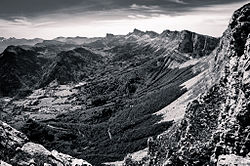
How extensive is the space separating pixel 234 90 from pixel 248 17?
6346cm

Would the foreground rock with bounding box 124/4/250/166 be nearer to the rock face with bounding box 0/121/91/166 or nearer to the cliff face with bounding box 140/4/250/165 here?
the cliff face with bounding box 140/4/250/165

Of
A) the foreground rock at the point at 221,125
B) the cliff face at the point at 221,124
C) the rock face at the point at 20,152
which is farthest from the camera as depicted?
the cliff face at the point at 221,124

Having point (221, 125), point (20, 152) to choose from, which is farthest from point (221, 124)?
point (20, 152)

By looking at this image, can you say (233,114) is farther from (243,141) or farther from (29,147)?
(29,147)

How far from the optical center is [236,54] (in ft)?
553

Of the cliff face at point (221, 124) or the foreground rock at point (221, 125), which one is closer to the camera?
the foreground rock at point (221, 125)

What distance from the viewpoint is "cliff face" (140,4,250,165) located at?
117 m

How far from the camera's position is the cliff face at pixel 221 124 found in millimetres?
117075

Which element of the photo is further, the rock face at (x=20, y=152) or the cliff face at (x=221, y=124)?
the cliff face at (x=221, y=124)

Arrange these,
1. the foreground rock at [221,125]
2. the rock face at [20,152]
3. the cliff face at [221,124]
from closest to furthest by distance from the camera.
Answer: the rock face at [20,152] < the foreground rock at [221,125] < the cliff face at [221,124]

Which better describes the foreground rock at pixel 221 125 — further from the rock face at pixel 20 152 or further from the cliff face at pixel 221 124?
the rock face at pixel 20 152

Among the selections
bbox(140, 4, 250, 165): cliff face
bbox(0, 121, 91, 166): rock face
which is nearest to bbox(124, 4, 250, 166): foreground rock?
bbox(140, 4, 250, 165): cliff face

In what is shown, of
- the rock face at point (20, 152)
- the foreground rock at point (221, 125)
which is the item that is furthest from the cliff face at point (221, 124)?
the rock face at point (20, 152)

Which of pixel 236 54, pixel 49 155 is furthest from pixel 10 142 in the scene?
pixel 236 54
